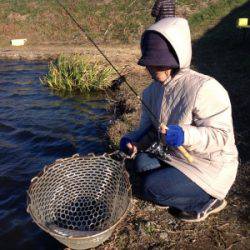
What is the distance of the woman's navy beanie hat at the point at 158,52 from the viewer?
3.41 metres

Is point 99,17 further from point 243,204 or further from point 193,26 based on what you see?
point 243,204

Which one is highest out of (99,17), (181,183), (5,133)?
(181,183)

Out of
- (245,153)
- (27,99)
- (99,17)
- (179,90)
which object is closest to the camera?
(179,90)

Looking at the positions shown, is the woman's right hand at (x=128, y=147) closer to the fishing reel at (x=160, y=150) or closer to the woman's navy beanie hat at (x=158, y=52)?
the fishing reel at (x=160, y=150)

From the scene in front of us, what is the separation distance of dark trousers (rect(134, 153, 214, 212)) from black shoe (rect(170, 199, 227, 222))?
0.12 ft

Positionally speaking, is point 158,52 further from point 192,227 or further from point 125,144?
point 192,227

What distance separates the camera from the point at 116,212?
13.5 ft

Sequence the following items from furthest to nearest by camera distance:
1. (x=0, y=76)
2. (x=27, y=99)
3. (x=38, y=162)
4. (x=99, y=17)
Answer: (x=99, y=17), (x=0, y=76), (x=27, y=99), (x=38, y=162)

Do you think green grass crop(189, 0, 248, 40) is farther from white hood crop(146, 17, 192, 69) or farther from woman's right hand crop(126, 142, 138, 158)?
white hood crop(146, 17, 192, 69)

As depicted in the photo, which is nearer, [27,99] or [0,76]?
[27,99]

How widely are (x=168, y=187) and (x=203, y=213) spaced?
44 cm

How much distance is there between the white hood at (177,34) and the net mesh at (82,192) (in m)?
1.35

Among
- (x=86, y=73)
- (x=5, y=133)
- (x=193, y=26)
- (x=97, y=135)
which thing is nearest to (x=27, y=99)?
(x=86, y=73)

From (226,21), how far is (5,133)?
9.62 metres
